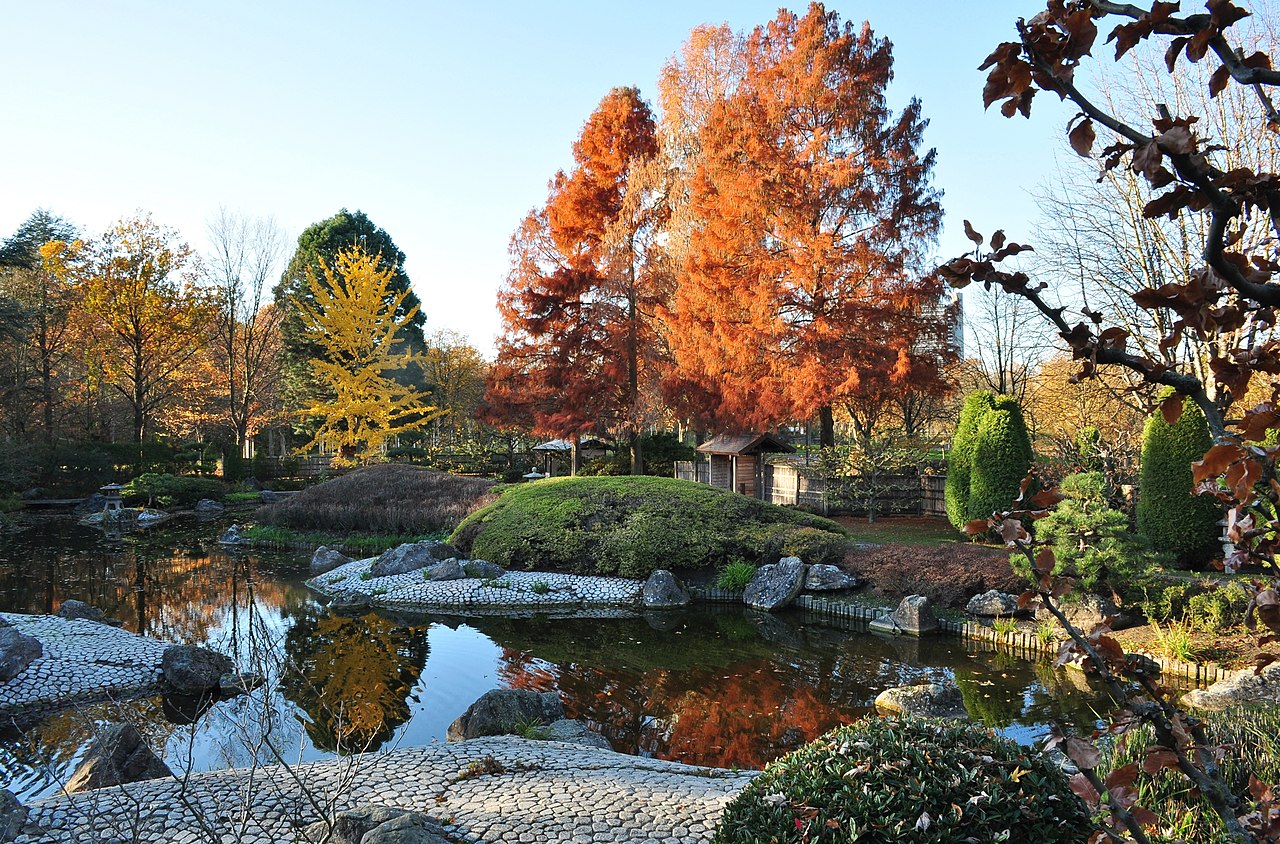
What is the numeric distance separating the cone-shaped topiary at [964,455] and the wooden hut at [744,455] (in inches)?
174

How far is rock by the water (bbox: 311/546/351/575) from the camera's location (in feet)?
46.9

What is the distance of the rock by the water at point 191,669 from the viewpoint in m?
7.66

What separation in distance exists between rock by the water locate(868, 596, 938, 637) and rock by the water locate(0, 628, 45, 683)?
373 inches

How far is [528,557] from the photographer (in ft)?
43.5

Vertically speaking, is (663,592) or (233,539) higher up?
(233,539)

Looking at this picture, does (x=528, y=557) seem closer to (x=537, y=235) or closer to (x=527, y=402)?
(x=527, y=402)

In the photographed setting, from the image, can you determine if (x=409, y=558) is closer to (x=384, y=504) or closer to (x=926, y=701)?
(x=384, y=504)

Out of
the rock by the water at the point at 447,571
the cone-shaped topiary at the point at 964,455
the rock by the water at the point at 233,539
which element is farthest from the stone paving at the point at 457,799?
the rock by the water at the point at 233,539

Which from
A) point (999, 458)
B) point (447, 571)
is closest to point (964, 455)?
point (999, 458)

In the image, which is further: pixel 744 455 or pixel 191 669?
pixel 744 455

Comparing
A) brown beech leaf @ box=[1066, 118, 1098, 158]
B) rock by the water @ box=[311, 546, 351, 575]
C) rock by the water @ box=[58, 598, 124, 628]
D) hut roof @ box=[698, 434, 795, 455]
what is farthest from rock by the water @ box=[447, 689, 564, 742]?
hut roof @ box=[698, 434, 795, 455]

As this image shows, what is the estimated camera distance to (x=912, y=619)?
9.80 metres

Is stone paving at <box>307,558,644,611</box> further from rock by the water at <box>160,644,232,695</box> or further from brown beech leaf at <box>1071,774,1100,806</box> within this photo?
brown beech leaf at <box>1071,774,1100,806</box>

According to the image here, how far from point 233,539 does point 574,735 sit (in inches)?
543
